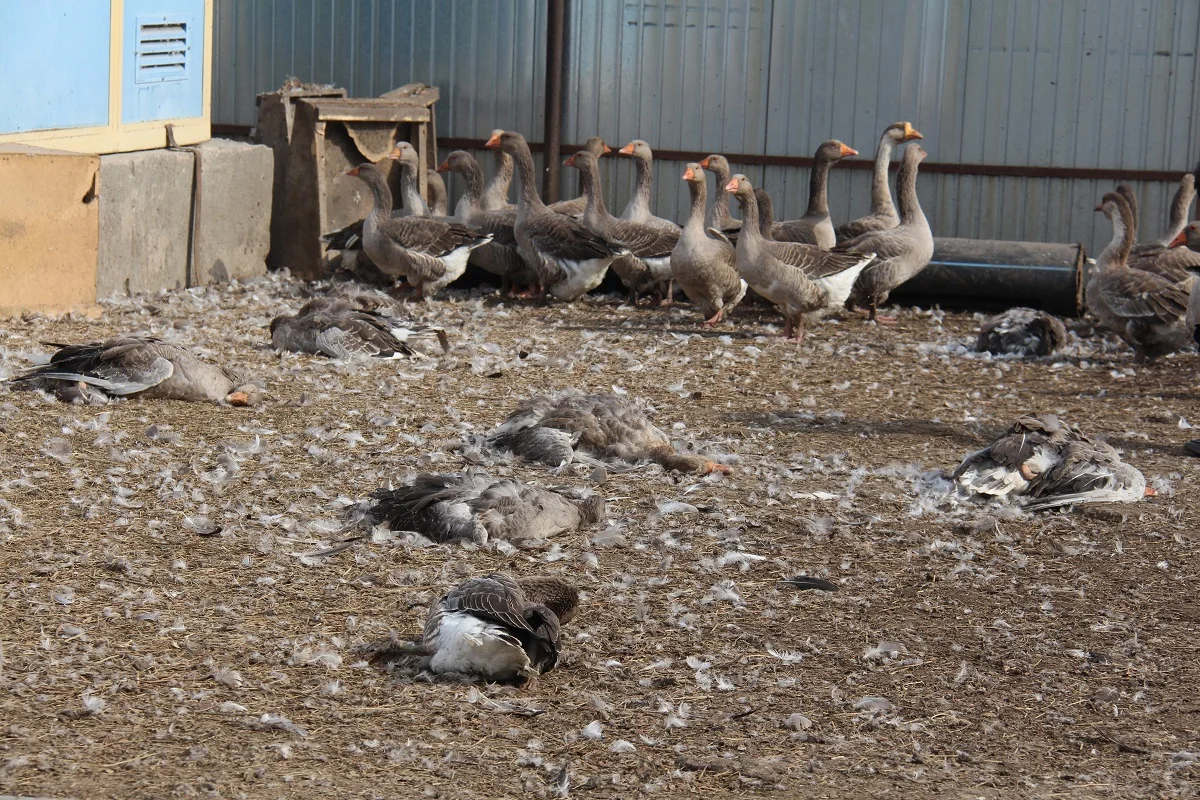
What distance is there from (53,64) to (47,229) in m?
1.69

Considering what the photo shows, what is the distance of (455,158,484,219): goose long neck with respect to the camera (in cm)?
1483

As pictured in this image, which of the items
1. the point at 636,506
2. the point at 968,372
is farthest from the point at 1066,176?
the point at 636,506

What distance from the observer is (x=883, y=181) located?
1433 cm

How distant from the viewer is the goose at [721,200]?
13.5 metres

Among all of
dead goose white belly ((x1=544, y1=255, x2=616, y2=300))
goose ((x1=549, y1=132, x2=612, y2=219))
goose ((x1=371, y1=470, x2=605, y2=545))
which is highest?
goose ((x1=549, y1=132, x2=612, y2=219))

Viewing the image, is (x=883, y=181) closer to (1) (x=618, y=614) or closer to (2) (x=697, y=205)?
(2) (x=697, y=205)

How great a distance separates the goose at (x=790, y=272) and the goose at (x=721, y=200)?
1.20 metres

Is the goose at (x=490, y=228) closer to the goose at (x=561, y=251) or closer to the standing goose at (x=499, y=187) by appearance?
the standing goose at (x=499, y=187)

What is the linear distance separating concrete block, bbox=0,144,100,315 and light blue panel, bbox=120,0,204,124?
6.77 ft

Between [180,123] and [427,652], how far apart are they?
10.4 m

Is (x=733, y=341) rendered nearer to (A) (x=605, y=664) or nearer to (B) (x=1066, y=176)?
(B) (x=1066, y=176)

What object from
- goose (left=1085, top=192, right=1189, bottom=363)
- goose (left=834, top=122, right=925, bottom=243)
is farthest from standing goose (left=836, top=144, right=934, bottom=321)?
goose (left=1085, top=192, right=1189, bottom=363)

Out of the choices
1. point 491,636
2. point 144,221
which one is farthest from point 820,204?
point 491,636

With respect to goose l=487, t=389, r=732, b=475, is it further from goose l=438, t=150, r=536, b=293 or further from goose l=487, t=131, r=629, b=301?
goose l=438, t=150, r=536, b=293
